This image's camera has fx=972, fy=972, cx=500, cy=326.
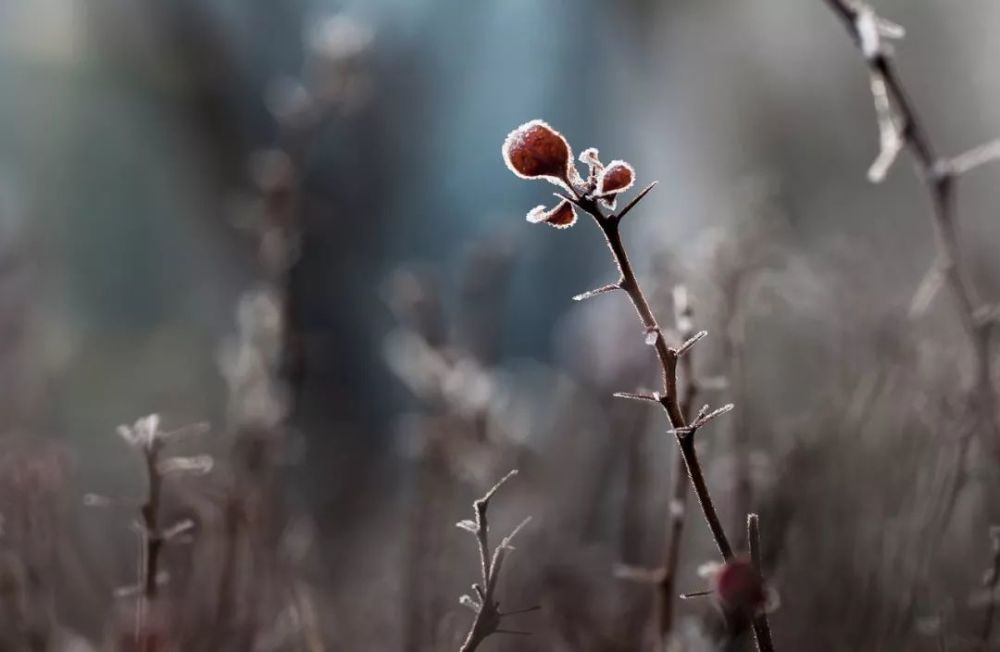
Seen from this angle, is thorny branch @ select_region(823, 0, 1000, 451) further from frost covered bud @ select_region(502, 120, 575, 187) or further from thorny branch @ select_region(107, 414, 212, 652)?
thorny branch @ select_region(107, 414, 212, 652)

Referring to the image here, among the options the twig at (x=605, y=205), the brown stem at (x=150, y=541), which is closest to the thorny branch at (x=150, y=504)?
the brown stem at (x=150, y=541)

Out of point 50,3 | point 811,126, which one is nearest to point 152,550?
point 811,126

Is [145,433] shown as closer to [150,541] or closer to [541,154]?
[150,541]

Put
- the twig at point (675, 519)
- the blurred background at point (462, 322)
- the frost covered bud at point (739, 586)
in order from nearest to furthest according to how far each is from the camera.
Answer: the frost covered bud at point (739, 586) < the twig at point (675, 519) < the blurred background at point (462, 322)

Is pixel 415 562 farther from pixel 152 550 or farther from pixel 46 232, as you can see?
pixel 46 232

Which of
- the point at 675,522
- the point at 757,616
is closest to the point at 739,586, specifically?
the point at 757,616

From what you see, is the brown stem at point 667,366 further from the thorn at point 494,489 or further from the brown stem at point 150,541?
the brown stem at point 150,541
